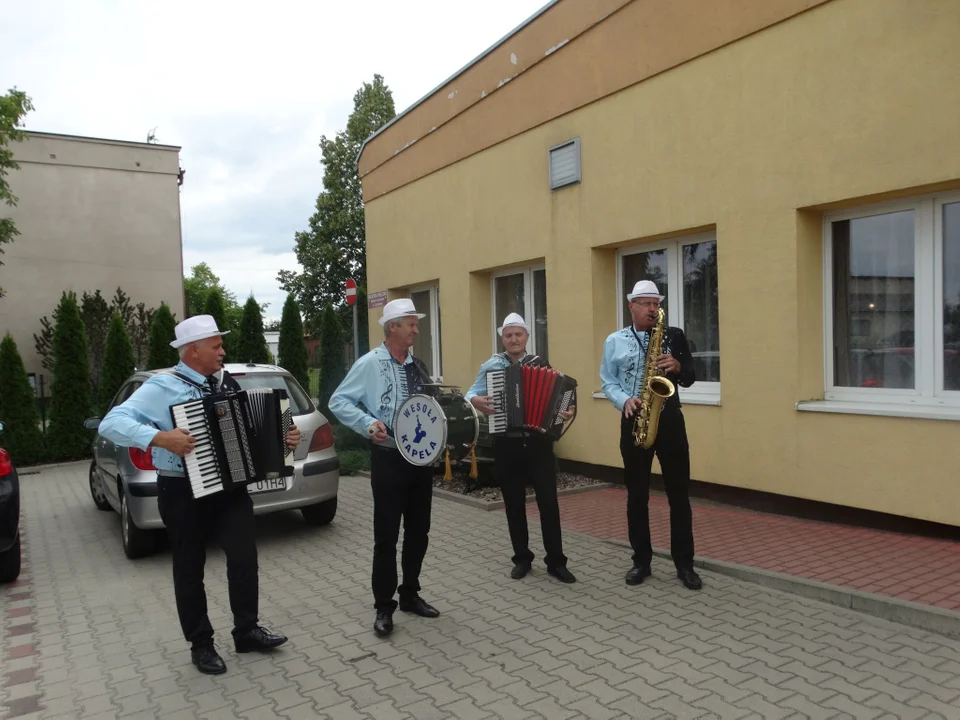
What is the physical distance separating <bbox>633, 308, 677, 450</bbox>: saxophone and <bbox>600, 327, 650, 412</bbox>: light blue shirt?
0.20 metres

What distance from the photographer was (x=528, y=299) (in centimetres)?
1023

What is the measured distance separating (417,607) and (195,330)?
7.27ft

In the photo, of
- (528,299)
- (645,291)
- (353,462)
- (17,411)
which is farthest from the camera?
(17,411)

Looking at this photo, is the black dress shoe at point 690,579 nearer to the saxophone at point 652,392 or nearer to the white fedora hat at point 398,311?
the saxophone at point 652,392

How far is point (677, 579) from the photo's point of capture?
5.32 metres

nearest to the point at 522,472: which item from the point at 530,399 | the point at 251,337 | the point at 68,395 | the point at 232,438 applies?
the point at 530,399

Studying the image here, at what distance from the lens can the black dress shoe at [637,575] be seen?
5.23 m

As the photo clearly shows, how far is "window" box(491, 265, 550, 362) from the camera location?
10023mm

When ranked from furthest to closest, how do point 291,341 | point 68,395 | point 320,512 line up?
point 291,341 < point 68,395 < point 320,512

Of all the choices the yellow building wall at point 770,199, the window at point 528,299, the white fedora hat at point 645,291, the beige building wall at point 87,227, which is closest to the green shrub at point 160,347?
the window at point 528,299

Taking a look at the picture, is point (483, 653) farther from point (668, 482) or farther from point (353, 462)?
point (353, 462)

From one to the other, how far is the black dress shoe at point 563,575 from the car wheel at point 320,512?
2740mm

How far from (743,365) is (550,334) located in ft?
9.69

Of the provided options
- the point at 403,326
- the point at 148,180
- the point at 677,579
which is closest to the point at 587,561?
the point at 677,579
